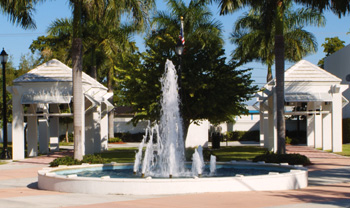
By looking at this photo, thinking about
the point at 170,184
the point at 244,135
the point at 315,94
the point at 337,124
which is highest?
the point at 315,94

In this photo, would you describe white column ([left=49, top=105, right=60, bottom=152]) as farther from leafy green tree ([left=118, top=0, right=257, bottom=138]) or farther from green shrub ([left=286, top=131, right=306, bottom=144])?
green shrub ([left=286, top=131, right=306, bottom=144])

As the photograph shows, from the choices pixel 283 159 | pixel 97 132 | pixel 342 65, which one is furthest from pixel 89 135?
pixel 342 65

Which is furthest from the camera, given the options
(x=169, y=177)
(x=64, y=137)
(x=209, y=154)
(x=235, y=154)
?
(x=64, y=137)

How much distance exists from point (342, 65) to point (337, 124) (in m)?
14.9

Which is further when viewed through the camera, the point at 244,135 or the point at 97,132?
the point at 244,135

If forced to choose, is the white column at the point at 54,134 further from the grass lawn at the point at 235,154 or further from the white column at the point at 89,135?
the grass lawn at the point at 235,154

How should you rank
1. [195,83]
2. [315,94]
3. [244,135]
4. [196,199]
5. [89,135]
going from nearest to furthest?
1. [196,199]
2. [195,83]
3. [315,94]
4. [89,135]
5. [244,135]

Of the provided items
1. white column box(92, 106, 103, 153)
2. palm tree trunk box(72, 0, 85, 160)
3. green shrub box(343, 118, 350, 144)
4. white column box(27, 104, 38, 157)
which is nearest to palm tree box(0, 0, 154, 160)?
palm tree trunk box(72, 0, 85, 160)

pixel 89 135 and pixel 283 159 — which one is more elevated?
pixel 89 135

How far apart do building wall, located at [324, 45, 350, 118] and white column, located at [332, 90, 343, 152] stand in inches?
452

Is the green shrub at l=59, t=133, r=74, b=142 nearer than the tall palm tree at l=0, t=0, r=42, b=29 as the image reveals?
No

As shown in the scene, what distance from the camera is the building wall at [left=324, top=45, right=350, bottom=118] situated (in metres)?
41.5

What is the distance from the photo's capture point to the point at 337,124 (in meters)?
29.7

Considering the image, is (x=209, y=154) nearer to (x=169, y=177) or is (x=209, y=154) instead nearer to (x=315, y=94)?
(x=169, y=177)
